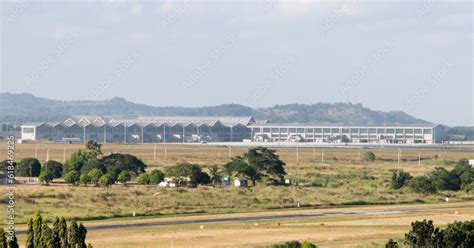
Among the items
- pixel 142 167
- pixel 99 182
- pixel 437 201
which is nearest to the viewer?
pixel 437 201

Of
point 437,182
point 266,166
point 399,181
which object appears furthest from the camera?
point 266,166

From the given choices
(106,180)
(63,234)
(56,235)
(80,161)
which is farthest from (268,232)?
(80,161)

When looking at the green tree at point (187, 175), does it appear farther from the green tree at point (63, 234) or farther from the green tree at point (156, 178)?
the green tree at point (63, 234)

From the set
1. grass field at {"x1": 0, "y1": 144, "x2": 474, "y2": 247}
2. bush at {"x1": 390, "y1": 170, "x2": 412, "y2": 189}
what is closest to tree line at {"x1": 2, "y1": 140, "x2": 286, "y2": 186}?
grass field at {"x1": 0, "y1": 144, "x2": 474, "y2": 247}

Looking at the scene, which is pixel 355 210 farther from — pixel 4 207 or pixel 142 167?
pixel 142 167

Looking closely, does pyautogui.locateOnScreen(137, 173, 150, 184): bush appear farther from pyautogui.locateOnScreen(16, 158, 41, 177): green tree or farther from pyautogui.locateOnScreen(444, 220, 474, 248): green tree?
pyautogui.locateOnScreen(444, 220, 474, 248): green tree

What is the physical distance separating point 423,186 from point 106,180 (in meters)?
27.5

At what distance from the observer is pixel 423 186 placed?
90.4 meters

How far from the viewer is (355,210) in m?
72.2

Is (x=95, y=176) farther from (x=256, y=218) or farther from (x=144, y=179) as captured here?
(x=256, y=218)

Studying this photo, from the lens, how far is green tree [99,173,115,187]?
87.9 m

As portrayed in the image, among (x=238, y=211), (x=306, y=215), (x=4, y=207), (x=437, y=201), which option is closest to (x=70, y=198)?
(x=4, y=207)

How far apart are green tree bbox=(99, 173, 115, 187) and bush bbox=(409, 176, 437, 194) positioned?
2624 cm

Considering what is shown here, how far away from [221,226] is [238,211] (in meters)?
11.0
